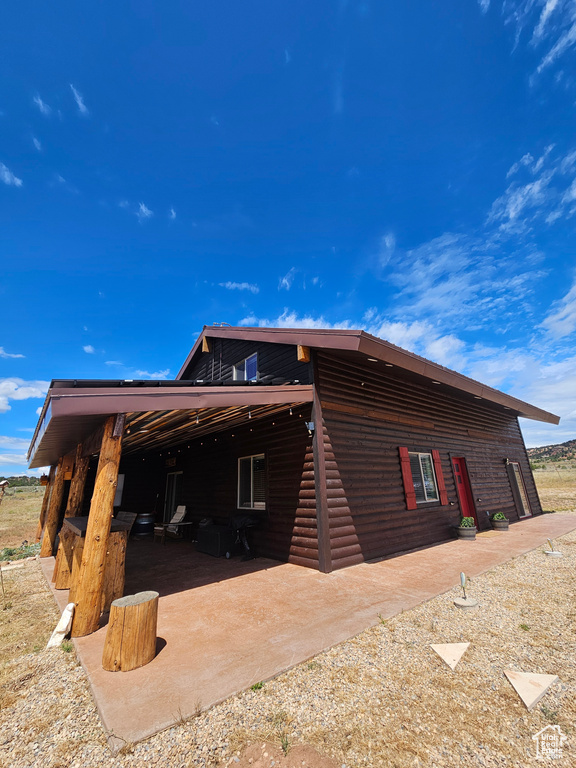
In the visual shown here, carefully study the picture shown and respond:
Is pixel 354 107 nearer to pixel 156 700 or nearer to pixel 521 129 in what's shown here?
pixel 521 129

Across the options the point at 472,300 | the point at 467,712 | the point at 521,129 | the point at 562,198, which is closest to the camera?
the point at 467,712

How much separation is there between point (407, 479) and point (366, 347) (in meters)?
3.74

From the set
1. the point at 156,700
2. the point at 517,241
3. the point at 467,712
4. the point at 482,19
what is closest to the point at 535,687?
the point at 467,712

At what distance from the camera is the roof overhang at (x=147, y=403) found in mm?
3553

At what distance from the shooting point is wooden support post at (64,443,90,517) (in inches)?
263

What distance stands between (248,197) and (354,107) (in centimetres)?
426

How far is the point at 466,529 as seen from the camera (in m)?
8.26

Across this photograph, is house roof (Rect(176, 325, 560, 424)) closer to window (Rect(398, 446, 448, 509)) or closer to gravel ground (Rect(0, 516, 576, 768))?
window (Rect(398, 446, 448, 509))

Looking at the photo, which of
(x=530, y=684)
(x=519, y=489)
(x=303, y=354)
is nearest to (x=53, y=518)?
(x=303, y=354)

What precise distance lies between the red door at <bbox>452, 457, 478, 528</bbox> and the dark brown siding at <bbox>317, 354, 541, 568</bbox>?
184 millimetres

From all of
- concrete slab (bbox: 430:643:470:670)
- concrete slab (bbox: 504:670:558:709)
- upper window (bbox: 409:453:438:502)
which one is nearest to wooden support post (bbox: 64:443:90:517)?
concrete slab (bbox: 430:643:470:670)

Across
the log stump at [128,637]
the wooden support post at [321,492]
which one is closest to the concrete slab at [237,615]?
the log stump at [128,637]

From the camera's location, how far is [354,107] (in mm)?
8891

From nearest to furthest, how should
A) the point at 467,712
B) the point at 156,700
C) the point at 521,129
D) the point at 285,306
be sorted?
the point at 467,712
the point at 156,700
the point at 521,129
the point at 285,306
